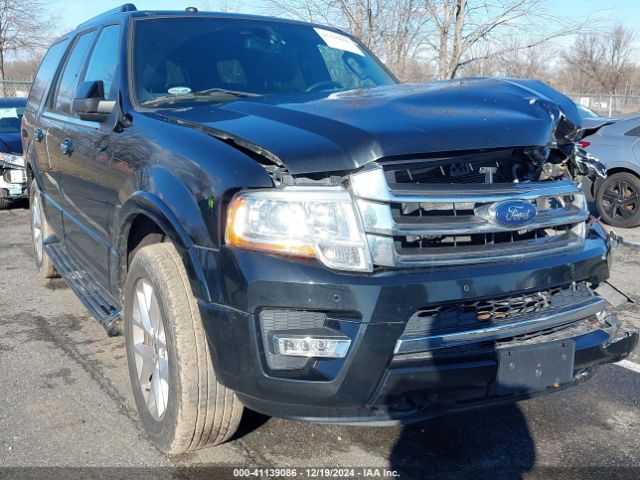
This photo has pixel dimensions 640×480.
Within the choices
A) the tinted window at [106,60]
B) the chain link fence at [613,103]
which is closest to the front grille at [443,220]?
the tinted window at [106,60]

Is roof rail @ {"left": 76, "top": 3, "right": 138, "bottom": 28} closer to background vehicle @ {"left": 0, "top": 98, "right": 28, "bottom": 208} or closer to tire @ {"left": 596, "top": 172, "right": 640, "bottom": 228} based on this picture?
background vehicle @ {"left": 0, "top": 98, "right": 28, "bottom": 208}

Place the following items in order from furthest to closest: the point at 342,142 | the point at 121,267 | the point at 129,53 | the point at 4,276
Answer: the point at 4,276 → the point at 129,53 → the point at 121,267 → the point at 342,142

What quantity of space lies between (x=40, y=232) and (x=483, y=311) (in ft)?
14.9

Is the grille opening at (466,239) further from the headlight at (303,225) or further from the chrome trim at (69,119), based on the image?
the chrome trim at (69,119)

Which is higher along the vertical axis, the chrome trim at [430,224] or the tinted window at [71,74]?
the tinted window at [71,74]

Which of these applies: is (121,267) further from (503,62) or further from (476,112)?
(503,62)

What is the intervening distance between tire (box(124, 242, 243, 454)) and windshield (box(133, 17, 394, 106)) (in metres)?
1.03

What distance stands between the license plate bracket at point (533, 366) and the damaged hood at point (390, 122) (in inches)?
30.8

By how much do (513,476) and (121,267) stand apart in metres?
2.05

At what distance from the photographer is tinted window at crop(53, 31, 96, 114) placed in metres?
4.59

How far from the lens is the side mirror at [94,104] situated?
348 centimetres

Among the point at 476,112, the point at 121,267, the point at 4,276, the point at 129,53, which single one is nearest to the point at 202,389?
the point at 121,267

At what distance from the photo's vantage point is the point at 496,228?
252cm

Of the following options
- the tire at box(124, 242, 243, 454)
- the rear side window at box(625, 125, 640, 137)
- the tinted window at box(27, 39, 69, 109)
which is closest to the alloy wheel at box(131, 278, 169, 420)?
the tire at box(124, 242, 243, 454)
